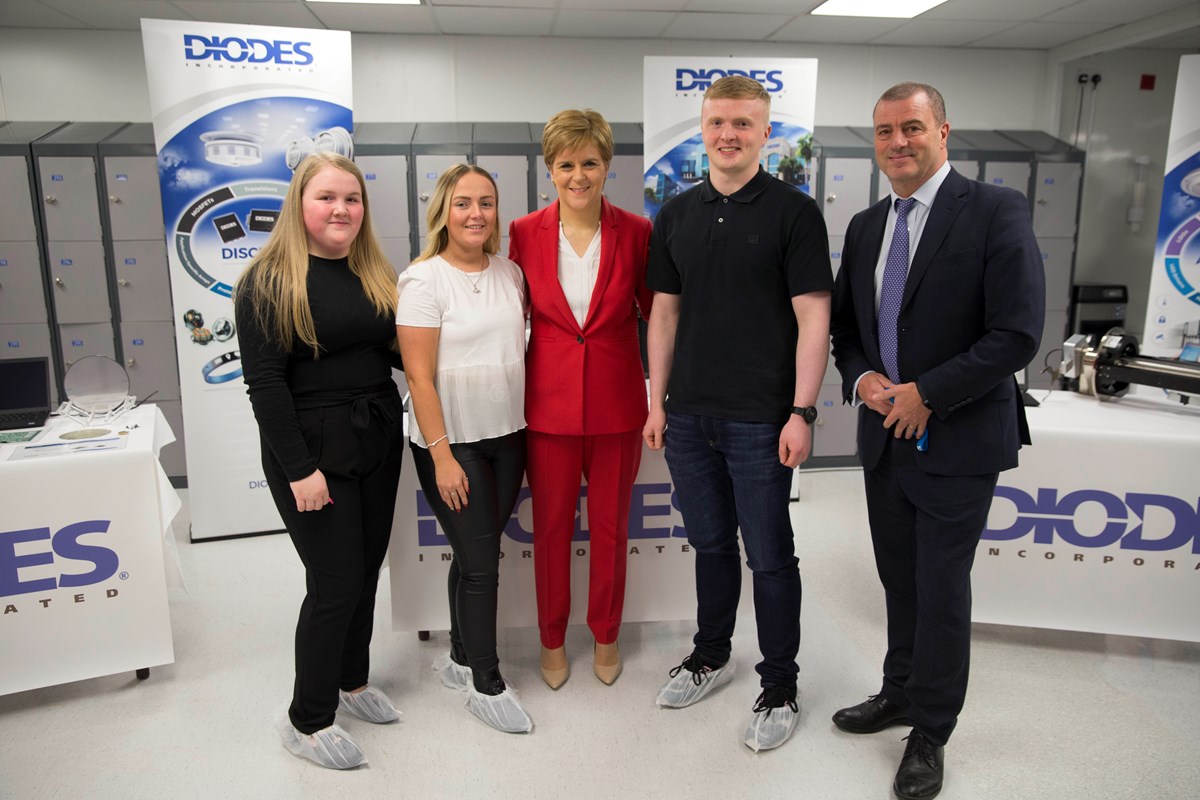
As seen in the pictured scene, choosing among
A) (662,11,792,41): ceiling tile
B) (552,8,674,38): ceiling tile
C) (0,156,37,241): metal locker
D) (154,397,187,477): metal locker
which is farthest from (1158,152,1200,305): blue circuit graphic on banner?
(0,156,37,241): metal locker

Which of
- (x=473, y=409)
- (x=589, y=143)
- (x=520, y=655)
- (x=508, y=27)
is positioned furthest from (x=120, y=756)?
(x=508, y=27)

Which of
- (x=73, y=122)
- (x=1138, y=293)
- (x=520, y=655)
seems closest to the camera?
(x=520, y=655)

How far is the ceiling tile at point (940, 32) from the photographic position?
489cm

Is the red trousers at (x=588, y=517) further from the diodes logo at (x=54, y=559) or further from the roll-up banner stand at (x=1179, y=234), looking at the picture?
the roll-up banner stand at (x=1179, y=234)

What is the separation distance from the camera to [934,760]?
6.41ft

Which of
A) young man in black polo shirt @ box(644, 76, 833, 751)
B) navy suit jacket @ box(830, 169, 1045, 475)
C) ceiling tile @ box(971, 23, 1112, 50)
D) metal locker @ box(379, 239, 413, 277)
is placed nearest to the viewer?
navy suit jacket @ box(830, 169, 1045, 475)

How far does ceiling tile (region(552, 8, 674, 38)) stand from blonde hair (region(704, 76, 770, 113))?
10.0 ft

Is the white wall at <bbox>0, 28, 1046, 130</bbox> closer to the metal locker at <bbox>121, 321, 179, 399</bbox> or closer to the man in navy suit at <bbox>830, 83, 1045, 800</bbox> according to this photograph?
the metal locker at <bbox>121, 321, 179, 399</bbox>

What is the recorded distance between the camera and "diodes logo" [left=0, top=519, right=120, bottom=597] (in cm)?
222

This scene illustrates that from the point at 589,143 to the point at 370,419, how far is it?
0.89 m

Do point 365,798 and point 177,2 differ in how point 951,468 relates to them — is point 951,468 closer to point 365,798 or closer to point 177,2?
point 365,798

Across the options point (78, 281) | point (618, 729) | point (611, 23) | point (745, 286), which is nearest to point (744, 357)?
point (745, 286)

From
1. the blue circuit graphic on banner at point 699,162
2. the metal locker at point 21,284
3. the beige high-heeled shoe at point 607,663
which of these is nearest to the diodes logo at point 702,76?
the blue circuit graphic on banner at point 699,162

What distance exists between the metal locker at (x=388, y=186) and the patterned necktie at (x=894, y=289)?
136 inches
